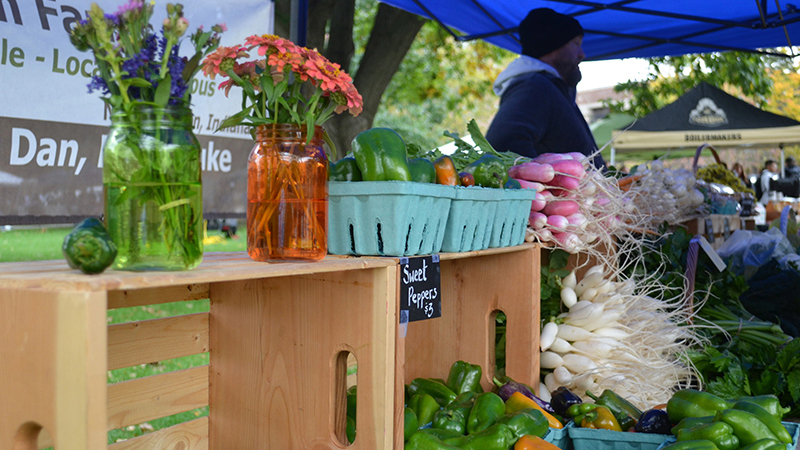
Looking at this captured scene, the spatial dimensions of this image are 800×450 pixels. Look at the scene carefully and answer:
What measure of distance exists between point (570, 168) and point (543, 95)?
100cm

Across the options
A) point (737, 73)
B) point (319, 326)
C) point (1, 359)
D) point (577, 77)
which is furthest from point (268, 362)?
point (737, 73)

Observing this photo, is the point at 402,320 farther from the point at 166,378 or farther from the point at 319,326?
the point at 166,378

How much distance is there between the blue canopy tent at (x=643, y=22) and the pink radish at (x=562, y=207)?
1.91 meters

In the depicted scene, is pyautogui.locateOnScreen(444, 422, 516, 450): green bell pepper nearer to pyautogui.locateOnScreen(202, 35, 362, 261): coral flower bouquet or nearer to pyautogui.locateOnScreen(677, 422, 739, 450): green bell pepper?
pyautogui.locateOnScreen(677, 422, 739, 450): green bell pepper

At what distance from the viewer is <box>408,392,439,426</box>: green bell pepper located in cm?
190

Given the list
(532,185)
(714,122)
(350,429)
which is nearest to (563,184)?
(532,185)

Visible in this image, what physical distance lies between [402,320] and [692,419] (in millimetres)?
1036

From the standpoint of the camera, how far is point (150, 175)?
37.9 inches

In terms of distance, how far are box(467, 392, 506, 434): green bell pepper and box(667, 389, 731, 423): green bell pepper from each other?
1.87 ft

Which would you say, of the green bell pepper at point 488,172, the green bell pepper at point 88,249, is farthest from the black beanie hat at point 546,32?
the green bell pepper at point 88,249

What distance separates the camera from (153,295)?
154 centimetres

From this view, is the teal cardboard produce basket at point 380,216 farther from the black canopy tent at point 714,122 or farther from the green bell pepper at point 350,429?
the black canopy tent at point 714,122

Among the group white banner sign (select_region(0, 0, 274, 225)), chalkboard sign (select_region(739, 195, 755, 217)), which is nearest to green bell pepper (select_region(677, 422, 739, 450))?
white banner sign (select_region(0, 0, 274, 225))

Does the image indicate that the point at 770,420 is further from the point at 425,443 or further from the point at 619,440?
the point at 425,443
